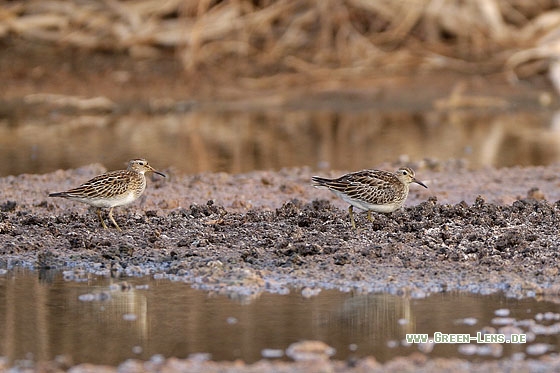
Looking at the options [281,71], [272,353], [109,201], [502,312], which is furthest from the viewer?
[281,71]

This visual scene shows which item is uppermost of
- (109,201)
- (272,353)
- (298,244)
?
(109,201)

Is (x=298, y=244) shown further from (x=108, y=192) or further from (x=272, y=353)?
(x=272, y=353)

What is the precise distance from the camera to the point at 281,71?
2619cm

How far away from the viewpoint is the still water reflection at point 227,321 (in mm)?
7488

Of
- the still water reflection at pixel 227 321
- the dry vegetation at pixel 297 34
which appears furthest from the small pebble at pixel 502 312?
the dry vegetation at pixel 297 34

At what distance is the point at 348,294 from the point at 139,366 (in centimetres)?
241

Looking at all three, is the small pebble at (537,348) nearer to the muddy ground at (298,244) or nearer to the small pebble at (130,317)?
the muddy ground at (298,244)

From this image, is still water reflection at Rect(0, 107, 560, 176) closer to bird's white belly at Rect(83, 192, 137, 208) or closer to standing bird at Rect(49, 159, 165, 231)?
standing bird at Rect(49, 159, 165, 231)

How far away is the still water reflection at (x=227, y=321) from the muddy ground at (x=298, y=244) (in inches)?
14.8

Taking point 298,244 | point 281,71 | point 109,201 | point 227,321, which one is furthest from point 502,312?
point 281,71

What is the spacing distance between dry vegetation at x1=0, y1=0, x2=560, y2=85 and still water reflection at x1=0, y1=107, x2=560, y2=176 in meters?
2.73

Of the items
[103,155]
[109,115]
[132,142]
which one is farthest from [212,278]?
[109,115]

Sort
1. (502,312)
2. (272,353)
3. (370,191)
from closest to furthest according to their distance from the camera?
1. (272,353)
2. (502,312)
3. (370,191)

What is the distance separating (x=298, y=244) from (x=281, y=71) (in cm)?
1642
